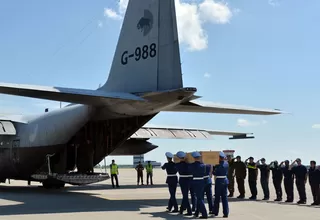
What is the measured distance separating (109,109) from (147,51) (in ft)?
7.64

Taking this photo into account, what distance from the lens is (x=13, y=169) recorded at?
57.2 ft

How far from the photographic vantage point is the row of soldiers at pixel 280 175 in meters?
12.6

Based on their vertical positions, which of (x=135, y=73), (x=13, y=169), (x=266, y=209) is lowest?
(x=266, y=209)

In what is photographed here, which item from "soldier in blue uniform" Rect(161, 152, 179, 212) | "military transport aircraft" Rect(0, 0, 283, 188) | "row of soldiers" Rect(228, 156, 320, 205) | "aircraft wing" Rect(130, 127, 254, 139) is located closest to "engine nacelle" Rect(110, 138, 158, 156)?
"aircraft wing" Rect(130, 127, 254, 139)

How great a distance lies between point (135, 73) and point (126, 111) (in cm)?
121

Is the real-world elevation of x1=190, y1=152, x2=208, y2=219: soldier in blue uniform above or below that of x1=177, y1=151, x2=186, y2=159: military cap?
below

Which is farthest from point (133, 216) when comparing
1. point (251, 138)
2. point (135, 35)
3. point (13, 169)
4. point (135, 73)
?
point (251, 138)

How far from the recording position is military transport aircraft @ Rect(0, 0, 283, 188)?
11383 millimetres

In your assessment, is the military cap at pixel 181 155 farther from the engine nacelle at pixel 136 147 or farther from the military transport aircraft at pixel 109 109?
the engine nacelle at pixel 136 147

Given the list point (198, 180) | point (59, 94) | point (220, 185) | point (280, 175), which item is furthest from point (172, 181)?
point (280, 175)

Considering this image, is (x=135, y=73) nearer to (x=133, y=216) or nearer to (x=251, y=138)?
(x=133, y=216)

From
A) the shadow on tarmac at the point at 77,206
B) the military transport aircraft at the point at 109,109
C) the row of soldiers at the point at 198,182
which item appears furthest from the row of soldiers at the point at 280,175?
the row of soldiers at the point at 198,182

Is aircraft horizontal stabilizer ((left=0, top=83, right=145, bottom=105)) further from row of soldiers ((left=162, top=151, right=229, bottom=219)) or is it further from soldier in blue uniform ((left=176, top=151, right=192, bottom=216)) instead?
row of soldiers ((left=162, top=151, right=229, bottom=219))

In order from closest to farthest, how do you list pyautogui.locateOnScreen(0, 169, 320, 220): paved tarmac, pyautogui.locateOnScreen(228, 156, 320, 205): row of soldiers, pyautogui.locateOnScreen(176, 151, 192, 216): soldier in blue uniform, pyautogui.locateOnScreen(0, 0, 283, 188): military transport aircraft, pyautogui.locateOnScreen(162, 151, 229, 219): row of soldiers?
pyautogui.locateOnScreen(0, 169, 320, 220): paved tarmac, pyautogui.locateOnScreen(162, 151, 229, 219): row of soldiers, pyautogui.locateOnScreen(176, 151, 192, 216): soldier in blue uniform, pyautogui.locateOnScreen(0, 0, 283, 188): military transport aircraft, pyautogui.locateOnScreen(228, 156, 320, 205): row of soldiers
